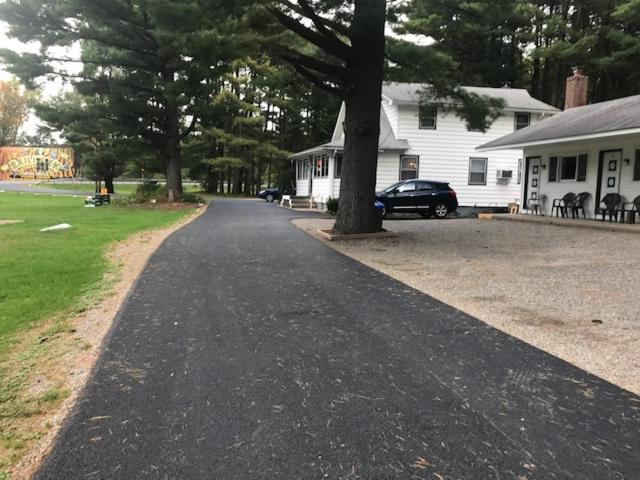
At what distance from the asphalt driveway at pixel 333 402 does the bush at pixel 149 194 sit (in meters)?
20.6

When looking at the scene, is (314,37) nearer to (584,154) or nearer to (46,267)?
(46,267)

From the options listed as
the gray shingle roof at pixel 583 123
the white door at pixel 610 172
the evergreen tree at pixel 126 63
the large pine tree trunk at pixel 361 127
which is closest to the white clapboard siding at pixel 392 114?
the gray shingle roof at pixel 583 123

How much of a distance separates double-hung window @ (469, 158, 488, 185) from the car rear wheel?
5.28 m

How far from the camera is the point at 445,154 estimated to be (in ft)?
84.1

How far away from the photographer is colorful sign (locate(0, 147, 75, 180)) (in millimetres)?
65000

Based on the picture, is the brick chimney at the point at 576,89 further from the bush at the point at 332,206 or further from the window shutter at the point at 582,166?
the bush at the point at 332,206

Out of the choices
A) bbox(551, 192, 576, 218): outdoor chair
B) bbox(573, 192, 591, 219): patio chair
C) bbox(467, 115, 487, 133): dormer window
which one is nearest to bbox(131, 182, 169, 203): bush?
bbox(467, 115, 487, 133): dormer window

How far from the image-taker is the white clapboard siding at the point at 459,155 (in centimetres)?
2539

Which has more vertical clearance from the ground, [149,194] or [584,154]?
[584,154]

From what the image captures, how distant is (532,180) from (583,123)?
12.4 feet

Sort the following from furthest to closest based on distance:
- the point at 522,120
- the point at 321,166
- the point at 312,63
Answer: the point at 321,166 → the point at 522,120 → the point at 312,63

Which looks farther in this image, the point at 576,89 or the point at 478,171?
the point at 478,171

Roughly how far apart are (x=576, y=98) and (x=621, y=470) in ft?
73.6

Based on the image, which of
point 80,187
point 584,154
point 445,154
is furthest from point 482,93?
point 80,187
